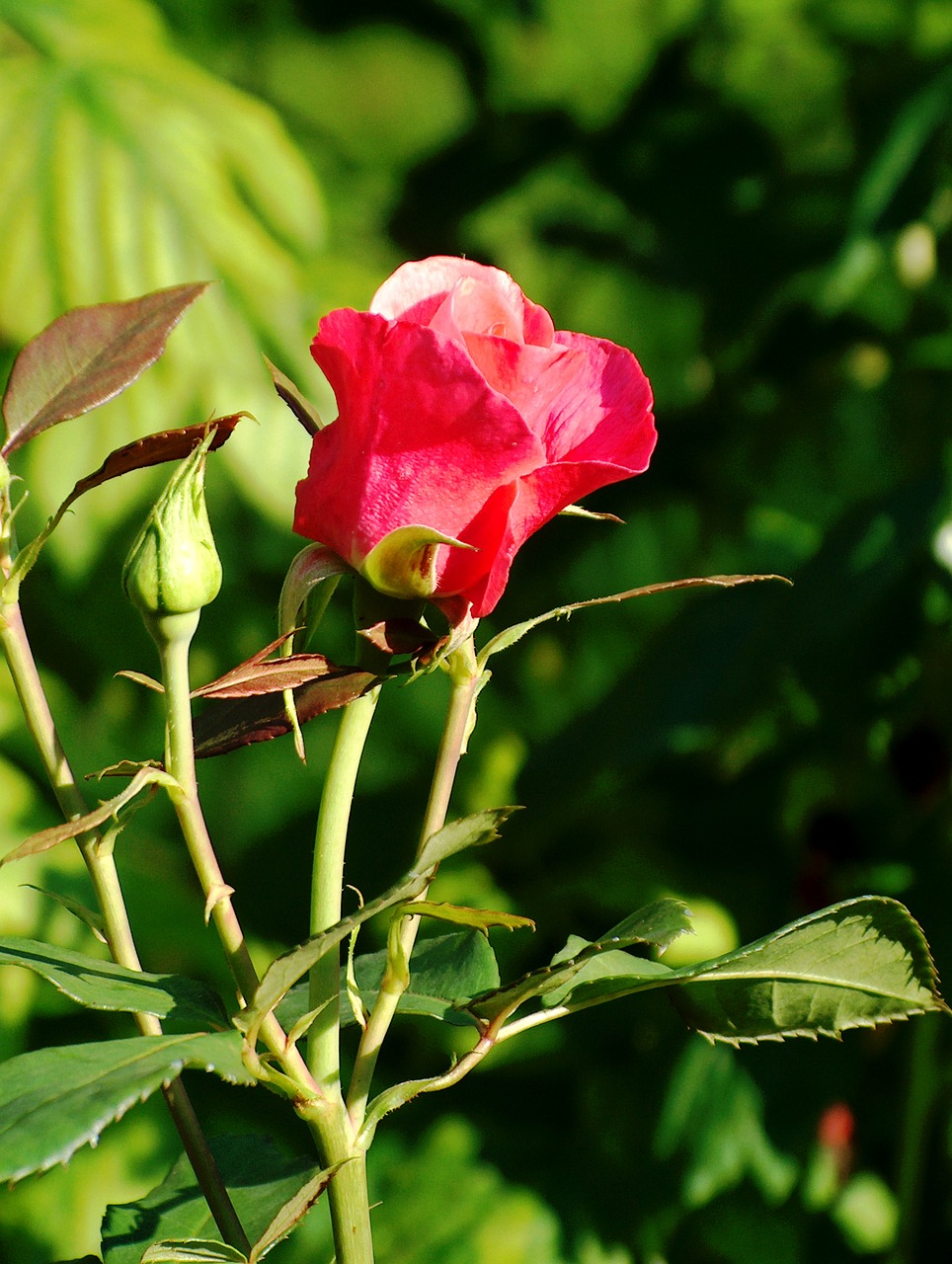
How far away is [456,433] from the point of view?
28 centimetres

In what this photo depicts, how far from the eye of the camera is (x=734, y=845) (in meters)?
1.19

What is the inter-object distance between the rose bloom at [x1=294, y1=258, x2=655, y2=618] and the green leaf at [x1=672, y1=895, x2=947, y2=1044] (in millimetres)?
112

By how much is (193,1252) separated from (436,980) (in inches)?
3.6

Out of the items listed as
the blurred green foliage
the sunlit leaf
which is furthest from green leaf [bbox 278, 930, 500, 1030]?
the blurred green foliage

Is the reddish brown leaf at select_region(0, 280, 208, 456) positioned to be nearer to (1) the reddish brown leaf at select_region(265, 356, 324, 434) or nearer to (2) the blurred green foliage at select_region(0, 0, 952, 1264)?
(1) the reddish brown leaf at select_region(265, 356, 324, 434)

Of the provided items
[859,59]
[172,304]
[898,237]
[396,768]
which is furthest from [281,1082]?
[859,59]

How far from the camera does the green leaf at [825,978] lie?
0.31m

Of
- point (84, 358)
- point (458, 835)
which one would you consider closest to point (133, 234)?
point (84, 358)

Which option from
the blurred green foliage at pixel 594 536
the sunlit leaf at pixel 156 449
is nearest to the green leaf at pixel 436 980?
the sunlit leaf at pixel 156 449

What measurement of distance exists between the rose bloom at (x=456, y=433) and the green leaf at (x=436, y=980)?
0.10 metres

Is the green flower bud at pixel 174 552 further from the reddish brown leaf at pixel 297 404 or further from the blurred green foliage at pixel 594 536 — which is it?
the blurred green foliage at pixel 594 536

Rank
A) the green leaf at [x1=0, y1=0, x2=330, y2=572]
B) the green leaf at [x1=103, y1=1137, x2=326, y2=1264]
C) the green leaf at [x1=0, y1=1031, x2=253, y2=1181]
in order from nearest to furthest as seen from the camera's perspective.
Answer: the green leaf at [x1=0, y1=1031, x2=253, y2=1181]
the green leaf at [x1=103, y1=1137, x2=326, y2=1264]
the green leaf at [x1=0, y1=0, x2=330, y2=572]

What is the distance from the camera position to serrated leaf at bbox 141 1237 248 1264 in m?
0.28

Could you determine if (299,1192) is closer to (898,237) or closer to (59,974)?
(59,974)
